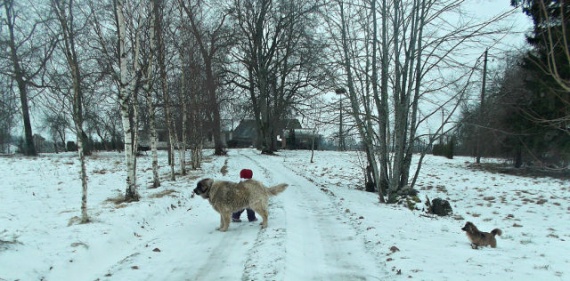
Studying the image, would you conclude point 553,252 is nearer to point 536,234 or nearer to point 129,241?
point 536,234

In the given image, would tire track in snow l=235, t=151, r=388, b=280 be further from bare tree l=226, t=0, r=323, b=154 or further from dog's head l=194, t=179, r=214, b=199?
bare tree l=226, t=0, r=323, b=154

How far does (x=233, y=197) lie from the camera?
7.93m

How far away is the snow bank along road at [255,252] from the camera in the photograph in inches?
207

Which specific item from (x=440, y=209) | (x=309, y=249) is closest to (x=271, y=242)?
(x=309, y=249)

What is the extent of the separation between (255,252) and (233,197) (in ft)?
6.44

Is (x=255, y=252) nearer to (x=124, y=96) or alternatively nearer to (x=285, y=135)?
(x=124, y=96)

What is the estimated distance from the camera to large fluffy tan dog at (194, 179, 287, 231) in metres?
7.92

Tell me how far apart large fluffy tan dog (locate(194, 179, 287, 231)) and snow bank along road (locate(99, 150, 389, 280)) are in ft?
1.26

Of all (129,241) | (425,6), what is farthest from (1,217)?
(425,6)

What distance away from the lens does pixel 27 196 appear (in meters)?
11.0

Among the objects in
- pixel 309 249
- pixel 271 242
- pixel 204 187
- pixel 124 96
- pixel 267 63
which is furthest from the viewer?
pixel 267 63

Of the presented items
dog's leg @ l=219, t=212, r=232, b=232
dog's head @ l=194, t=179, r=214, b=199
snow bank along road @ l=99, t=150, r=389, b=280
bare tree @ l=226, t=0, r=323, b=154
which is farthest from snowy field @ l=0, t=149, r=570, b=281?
bare tree @ l=226, t=0, r=323, b=154

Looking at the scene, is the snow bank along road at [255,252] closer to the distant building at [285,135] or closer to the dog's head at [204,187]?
the dog's head at [204,187]

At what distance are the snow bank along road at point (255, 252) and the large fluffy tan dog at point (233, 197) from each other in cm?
38
